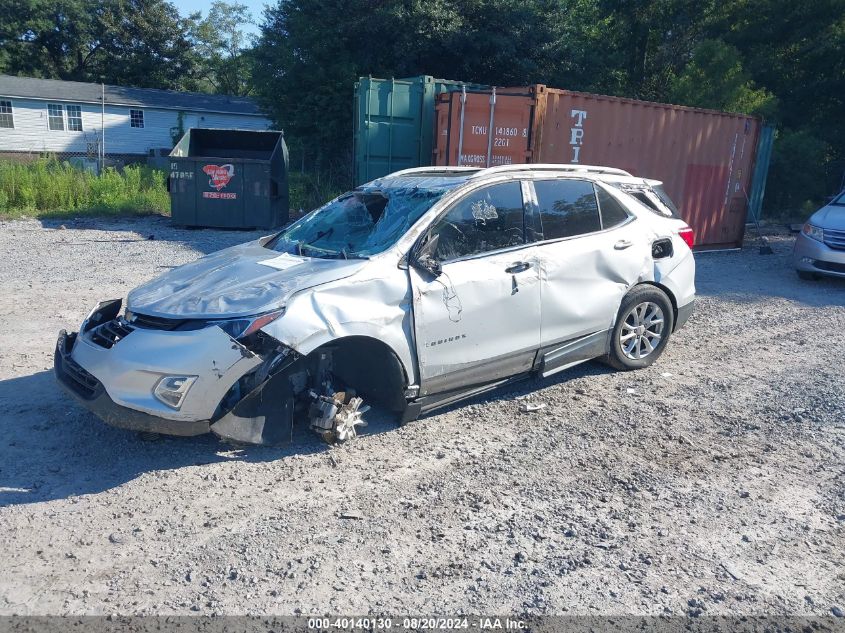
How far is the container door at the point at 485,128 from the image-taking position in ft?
38.4

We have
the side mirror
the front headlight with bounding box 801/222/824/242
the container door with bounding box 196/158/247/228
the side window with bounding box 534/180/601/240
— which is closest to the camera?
the side mirror

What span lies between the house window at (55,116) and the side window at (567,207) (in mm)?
34866

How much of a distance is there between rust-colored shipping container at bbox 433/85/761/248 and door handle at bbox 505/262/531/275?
22.5ft

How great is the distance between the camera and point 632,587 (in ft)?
10.8

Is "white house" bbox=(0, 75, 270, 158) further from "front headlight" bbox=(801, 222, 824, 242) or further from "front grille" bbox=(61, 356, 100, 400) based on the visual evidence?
"front grille" bbox=(61, 356, 100, 400)

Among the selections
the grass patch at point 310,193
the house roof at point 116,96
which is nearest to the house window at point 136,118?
the house roof at point 116,96

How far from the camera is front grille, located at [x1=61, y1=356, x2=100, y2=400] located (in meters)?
4.19

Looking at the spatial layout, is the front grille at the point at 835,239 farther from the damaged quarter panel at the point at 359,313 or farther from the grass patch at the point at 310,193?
the grass patch at the point at 310,193

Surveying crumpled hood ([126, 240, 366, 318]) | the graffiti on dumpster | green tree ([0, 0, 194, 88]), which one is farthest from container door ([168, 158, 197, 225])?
green tree ([0, 0, 194, 88])

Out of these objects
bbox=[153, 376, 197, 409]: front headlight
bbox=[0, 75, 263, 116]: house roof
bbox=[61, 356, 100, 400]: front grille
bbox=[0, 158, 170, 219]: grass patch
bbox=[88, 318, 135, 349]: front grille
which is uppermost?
bbox=[0, 75, 263, 116]: house roof

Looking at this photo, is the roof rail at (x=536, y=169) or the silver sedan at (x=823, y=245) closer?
the roof rail at (x=536, y=169)

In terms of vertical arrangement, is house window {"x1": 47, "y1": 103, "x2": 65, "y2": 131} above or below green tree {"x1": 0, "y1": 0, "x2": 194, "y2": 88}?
below

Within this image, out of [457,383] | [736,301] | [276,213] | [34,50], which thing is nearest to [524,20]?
[276,213]

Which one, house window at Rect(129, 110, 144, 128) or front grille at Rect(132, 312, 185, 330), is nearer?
front grille at Rect(132, 312, 185, 330)
